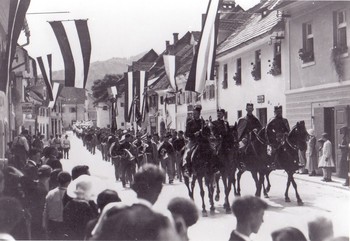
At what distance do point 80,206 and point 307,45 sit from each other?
22.9 feet

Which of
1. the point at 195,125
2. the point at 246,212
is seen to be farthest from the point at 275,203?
the point at 246,212

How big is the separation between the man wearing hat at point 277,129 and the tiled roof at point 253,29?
91.7 inches

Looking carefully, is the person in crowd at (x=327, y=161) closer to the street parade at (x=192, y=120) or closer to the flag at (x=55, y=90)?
the street parade at (x=192, y=120)

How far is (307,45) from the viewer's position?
33.0 ft

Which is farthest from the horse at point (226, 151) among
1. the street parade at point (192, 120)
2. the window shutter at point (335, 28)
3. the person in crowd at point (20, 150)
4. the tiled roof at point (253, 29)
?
the person in crowd at point (20, 150)

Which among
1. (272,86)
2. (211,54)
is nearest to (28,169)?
(211,54)

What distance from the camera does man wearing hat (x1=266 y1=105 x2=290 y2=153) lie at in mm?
9070

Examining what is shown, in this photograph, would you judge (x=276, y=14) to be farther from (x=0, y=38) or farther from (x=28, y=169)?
(x=28, y=169)

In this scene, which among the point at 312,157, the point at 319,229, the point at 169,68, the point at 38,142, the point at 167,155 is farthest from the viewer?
the point at 167,155

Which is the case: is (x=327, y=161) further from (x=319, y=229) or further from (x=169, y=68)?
(x=319, y=229)

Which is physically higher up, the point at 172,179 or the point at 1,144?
the point at 1,144

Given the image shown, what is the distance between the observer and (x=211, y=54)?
7.59 metres

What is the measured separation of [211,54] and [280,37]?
12.7 ft

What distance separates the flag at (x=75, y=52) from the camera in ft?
24.3
